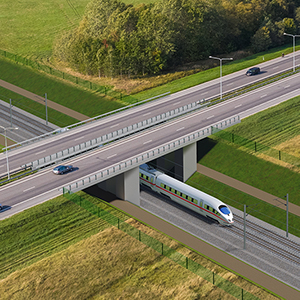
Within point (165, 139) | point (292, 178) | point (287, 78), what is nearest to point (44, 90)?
point (165, 139)

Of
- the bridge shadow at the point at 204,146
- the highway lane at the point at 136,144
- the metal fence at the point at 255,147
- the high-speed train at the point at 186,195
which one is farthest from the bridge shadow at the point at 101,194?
the metal fence at the point at 255,147

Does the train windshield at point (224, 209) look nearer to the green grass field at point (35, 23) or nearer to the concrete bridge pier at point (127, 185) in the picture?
the concrete bridge pier at point (127, 185)

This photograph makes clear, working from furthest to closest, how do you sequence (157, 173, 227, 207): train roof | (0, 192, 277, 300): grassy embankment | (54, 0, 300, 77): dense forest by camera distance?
(54, 0, 300, 77): dense forest < (157, 173, 227, 207): train roof < (0, 192, 277, 300): grassy embankment

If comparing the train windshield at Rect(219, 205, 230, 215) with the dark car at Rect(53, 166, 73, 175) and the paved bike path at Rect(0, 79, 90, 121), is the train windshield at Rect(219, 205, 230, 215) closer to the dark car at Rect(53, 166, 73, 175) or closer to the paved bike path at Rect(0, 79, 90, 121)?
the dark car at Rect(53, 166, 73, 175)

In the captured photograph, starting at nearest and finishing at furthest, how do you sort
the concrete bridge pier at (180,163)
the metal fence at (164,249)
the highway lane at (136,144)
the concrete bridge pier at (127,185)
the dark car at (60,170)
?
the metal fence at (164,249) → the highway lane at (136,144) → the dark car at (60,170) → the concrete bridge pier at (127,185) → the concrete bridge pier at (180,163)

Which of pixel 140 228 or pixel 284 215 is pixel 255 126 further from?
pixel 140 228

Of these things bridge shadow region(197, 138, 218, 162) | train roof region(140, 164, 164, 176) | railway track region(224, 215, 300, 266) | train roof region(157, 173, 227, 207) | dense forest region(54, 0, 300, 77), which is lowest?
railway track region(224, 215, 300, 266)

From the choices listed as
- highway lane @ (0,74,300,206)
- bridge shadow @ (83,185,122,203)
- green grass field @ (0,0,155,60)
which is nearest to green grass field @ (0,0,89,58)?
green grass field @ (0,0,155,60)
